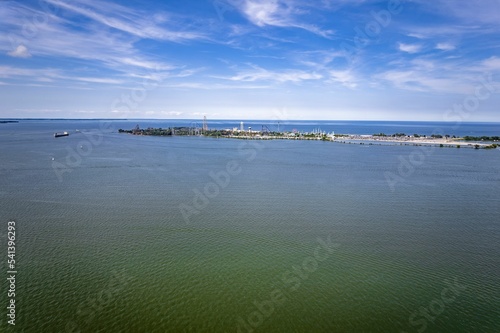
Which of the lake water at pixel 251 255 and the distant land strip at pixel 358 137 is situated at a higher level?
the distant land strip at pixel 358 137

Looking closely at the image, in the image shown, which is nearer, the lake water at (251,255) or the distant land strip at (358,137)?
the lake water at (251,255)

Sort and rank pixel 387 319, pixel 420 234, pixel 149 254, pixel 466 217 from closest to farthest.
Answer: pixel 387 319
pixel 149 254
pixel 420 234
pixel 466 217

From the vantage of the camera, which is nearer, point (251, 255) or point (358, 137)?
point (251, 255)

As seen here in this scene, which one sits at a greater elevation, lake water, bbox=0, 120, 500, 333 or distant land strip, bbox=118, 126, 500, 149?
distant land strip, bbox=118, 126, 500, 149

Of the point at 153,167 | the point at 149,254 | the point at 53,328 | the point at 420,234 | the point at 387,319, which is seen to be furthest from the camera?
the point at 153,167

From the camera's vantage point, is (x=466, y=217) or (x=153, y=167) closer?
(x=466, y=217)

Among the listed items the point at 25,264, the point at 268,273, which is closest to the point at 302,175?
the point at 268,273

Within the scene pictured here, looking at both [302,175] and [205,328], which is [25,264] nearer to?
[205,328]

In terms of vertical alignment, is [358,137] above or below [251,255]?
above
